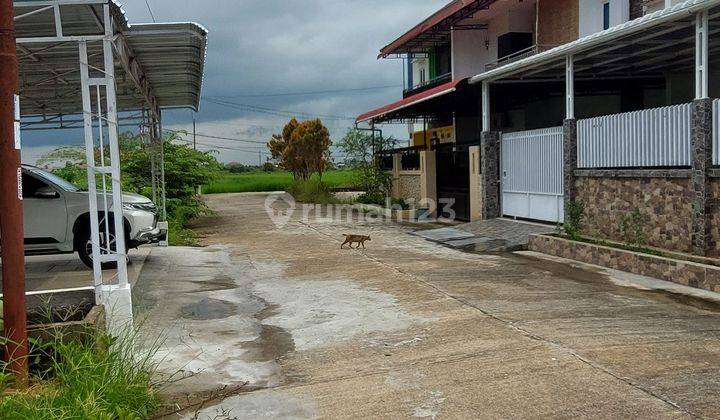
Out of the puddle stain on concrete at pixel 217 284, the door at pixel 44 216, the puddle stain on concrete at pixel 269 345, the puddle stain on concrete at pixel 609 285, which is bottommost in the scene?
the puddle stain on concrete at pixel 269 345

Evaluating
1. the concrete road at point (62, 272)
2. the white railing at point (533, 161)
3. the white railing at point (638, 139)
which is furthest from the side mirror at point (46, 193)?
the white railing at point (533, 161)

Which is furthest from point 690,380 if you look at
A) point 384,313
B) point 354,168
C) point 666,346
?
point 354,168

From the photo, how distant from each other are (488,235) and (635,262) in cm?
518

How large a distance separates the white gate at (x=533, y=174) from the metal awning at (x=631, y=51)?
1531 millimetres

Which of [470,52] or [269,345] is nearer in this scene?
[269,345]

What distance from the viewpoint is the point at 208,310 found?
864 centimetres

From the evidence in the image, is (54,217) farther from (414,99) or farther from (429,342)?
(414,99)

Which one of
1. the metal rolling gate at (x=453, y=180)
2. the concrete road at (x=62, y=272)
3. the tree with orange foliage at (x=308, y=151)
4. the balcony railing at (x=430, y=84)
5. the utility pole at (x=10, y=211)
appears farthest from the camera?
the tree with orange foliage at (x=308, y=151)

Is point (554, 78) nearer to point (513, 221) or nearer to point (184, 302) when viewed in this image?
point (513, 221)

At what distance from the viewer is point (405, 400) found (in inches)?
197

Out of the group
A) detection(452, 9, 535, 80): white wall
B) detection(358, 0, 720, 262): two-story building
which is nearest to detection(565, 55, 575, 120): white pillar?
detection(358, 0, 720, 262): two-story building

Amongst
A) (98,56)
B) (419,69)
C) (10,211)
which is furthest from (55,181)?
(419,69)

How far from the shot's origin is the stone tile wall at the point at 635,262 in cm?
908

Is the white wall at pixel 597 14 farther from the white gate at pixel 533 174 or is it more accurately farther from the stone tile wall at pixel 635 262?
the stone tile wall at pixel 635 262
